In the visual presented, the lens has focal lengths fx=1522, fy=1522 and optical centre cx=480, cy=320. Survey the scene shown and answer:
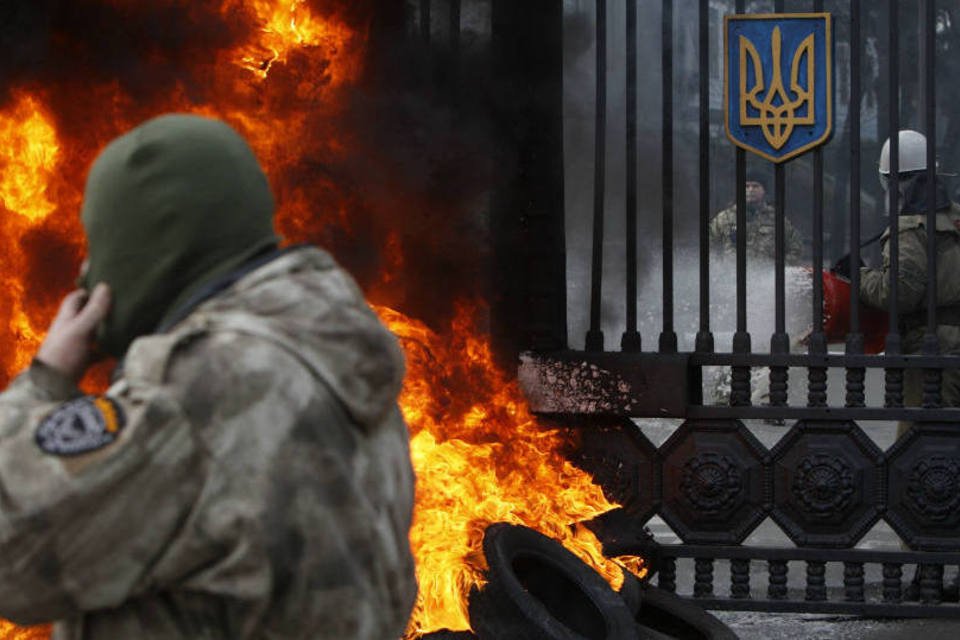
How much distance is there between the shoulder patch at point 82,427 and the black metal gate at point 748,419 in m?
4.26

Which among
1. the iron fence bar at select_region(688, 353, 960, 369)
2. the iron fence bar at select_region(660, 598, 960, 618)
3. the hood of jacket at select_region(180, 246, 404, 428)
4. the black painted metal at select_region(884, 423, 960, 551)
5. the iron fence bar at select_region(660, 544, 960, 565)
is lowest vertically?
the iron fence bar at select_region(660, 598, 960, 618)

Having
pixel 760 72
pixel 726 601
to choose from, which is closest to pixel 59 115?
pixel 760 72

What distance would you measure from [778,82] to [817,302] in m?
0.89

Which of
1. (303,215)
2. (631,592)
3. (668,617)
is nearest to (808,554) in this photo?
(668,617)

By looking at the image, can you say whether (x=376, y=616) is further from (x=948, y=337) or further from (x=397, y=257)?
(x=948, y=337)

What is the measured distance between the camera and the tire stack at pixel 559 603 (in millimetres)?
4992

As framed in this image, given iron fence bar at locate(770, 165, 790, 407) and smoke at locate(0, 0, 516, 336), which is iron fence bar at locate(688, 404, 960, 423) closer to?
iron fence bar at locate(770, 165, 790, 407)

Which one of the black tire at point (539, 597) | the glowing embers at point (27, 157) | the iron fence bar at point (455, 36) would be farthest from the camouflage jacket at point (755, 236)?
the glowing embers at point (27, 157)

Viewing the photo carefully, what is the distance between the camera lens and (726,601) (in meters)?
6.19

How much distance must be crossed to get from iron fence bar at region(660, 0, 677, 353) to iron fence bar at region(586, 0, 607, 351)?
24 cm

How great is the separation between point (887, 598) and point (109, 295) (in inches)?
187

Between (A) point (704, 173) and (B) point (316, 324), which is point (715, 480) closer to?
(A) point (704, 173)

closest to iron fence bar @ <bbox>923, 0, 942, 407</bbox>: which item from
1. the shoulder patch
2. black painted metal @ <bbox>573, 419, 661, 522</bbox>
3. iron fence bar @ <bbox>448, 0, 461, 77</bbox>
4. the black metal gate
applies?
the black metal gate

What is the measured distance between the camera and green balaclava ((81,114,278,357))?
199 cm
